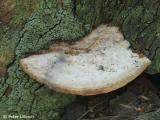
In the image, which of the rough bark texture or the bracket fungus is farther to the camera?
the rough bark texture

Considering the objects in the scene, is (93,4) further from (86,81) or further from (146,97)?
(146,97)

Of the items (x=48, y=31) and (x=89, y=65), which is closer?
(x=89, y=65)

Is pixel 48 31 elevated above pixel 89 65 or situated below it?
above

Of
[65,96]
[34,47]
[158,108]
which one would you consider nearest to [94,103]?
[65,96]

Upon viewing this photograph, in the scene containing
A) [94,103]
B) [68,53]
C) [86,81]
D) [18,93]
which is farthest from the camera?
[94,103]

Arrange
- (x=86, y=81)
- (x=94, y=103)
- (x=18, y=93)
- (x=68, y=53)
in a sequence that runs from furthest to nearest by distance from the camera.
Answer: (x=94, y=103) < (x=18, y=93) < (x=68, y=53) < (x=86, y=81)
